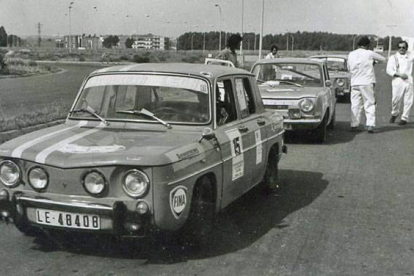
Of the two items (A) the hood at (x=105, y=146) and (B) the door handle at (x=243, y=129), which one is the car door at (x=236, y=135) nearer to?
(B) the door handle at (x=243, y=129)

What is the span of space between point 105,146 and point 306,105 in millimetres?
6843

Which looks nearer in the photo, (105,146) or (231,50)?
(105,146)

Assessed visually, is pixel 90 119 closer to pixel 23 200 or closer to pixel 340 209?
pixel 23 200

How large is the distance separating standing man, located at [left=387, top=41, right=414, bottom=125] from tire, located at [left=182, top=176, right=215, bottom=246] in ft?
34.6

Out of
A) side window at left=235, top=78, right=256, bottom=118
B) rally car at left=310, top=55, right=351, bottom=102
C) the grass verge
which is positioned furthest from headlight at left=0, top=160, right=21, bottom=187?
rally car at left=310, top=55, right=351, bottom=102

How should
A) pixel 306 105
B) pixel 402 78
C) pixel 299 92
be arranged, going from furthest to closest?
pixel 402 78, pixel 299 92, pixel 306 105

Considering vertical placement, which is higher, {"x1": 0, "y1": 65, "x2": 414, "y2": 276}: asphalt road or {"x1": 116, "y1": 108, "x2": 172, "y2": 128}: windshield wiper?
{"x1": 116, "y1": 108, "x2": 172, "y2": 128}: windshield wiper

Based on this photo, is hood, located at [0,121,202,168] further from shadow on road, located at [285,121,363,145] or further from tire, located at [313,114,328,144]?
shadow on road, located at [285,121,363,145]

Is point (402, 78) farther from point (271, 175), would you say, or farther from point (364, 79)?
point (271, 175)

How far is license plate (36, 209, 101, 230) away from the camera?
→ 14.9 ft

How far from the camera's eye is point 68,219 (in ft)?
15.0

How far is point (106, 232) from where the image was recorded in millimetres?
4535

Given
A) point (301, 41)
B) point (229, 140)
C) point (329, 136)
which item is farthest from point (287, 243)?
point (301, 41)

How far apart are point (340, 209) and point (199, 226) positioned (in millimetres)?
2237
